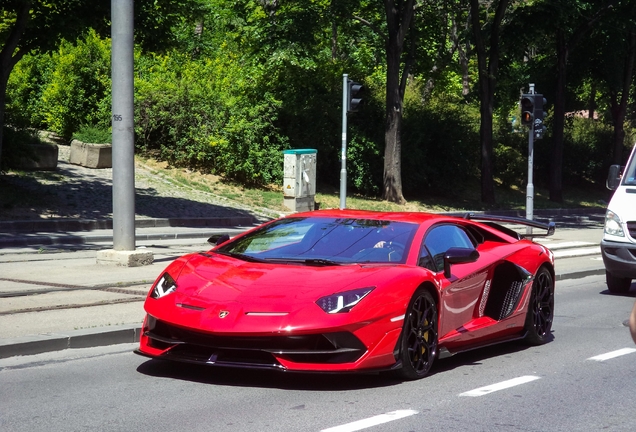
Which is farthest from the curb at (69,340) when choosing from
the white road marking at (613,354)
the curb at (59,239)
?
the curb at (59,239)

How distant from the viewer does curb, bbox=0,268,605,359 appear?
7.71 metres

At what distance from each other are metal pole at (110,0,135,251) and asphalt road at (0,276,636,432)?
592 centimetres

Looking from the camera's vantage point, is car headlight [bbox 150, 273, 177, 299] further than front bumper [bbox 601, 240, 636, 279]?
No

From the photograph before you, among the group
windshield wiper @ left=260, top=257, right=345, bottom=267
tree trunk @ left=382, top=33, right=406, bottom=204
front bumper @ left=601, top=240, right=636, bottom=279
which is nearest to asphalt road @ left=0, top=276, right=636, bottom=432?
windshield wiper @ left=260, top=257, right=345, bottom=267

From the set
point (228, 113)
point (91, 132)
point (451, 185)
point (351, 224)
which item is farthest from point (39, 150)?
point (351, 224)

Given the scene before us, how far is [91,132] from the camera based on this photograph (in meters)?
29.4

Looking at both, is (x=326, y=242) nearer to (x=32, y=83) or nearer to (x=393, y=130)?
(x=393, y=130)

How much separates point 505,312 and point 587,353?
0.95m

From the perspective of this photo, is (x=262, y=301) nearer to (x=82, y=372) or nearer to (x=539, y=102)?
(x=82, y=372)

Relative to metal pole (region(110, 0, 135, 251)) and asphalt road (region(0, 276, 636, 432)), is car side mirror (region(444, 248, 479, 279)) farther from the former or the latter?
metal pole (region(110, 0, 135, 251))

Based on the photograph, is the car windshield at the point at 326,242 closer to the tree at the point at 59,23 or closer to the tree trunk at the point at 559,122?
the tree at the point at 59,23

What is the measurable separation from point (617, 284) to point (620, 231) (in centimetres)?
117

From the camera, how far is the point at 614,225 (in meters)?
12.9

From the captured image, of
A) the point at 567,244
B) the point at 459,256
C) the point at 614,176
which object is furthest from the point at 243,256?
the point at 567,244
